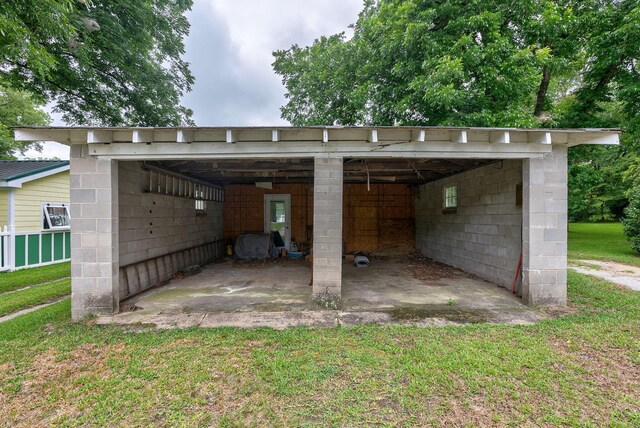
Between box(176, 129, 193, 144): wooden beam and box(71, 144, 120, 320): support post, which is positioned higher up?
box(176, 129, 193, 144): wooden beam

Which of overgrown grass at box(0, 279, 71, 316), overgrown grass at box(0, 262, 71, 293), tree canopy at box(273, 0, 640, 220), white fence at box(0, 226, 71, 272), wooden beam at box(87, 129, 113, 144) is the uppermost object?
tree canopy at box(273, 0, 640, 220)

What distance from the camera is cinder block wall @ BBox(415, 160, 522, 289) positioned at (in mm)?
5023

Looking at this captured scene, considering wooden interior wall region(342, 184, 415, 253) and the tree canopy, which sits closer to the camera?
the tree canopy

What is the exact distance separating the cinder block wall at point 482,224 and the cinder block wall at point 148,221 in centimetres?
680

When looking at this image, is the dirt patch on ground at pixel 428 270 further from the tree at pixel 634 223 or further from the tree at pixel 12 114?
the tree at pixel 12 114

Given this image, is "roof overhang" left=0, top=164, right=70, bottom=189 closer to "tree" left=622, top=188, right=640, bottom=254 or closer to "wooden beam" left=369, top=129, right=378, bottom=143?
"wooden beam" left=369, top=129, right=378, bottom=143

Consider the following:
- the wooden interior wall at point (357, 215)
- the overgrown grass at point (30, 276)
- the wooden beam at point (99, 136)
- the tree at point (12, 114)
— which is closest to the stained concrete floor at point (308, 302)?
the wooden beam at point (99, 136)

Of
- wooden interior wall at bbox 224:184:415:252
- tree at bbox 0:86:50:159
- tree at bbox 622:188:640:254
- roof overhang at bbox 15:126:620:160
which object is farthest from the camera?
tree at bbox 0:86:50:159

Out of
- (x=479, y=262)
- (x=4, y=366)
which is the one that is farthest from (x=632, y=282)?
(x=4, y=366)

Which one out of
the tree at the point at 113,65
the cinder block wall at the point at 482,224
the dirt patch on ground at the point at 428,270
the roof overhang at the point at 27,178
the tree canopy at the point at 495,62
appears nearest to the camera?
the cinder block wall at the point at 482,224

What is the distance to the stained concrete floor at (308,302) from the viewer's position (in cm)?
371

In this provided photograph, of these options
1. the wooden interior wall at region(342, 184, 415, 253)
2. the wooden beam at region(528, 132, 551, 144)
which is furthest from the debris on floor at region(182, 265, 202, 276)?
the wooden beam at region(528, 132, 551, 144)

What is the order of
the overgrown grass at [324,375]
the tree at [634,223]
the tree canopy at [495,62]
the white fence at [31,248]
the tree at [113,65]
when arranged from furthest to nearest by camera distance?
1. the tree at [634,223]
2. the tree at [113,65]
3. the tree canopy at [495,62]
4. the white fence at [31,248]
5. the overgrown grass at [324,375]

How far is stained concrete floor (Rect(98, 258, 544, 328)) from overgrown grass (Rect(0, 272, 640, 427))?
0.32 m
